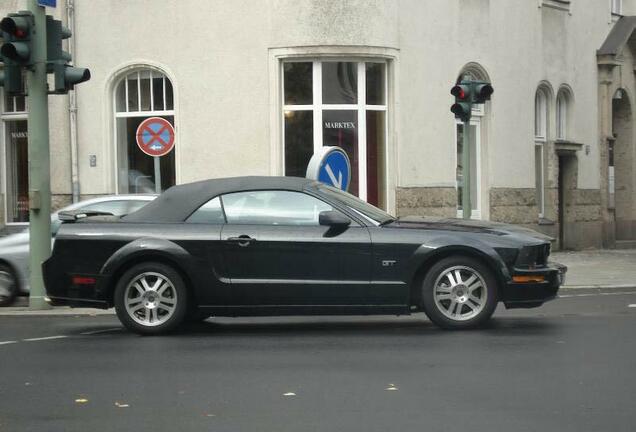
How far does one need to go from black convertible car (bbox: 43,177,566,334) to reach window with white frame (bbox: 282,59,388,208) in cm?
1086

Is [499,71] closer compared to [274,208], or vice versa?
[274,208]

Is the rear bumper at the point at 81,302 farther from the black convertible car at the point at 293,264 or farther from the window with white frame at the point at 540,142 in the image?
the window with white frame at the point at 540,142

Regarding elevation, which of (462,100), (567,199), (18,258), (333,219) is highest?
(462,100)

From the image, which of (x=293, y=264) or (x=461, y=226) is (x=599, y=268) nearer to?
(x=461, y=226)

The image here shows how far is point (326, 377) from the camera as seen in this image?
28.0ft

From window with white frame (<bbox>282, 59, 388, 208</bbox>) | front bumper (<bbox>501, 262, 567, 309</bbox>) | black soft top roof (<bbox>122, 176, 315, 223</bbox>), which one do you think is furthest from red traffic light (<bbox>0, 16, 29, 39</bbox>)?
window with white frame (<bbox>282, 59, 388, 208</bbox>)

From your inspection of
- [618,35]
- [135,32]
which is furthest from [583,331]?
[618,35]

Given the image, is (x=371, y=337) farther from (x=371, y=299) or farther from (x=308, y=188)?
(x=308, y=188)

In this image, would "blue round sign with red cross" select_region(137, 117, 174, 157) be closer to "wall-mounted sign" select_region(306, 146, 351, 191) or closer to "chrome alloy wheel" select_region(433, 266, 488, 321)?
"wall-mounted sign" select_region(306, 146, 351, 191)

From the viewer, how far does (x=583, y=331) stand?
11.2m

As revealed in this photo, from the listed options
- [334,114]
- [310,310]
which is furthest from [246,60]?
[310,310]

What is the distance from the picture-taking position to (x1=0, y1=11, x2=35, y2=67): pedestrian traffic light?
46.2 feet

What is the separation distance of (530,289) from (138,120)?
1367 centimetres

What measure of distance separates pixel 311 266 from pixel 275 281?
1.20 feet
